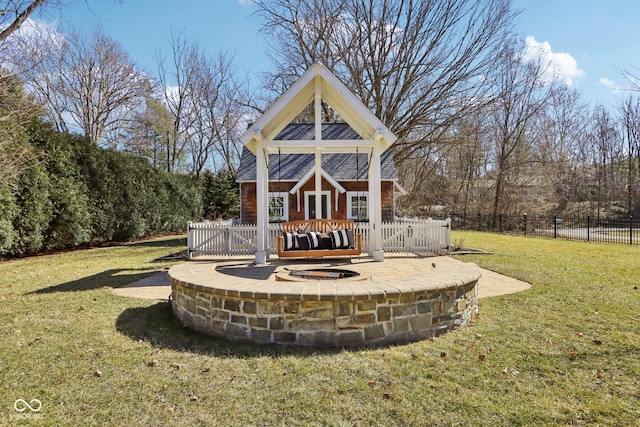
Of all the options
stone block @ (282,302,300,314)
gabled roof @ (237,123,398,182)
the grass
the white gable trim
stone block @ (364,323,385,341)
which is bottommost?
the grass

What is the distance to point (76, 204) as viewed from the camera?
1277 cm

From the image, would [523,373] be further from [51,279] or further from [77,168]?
[77,168]

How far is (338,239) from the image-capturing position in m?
7.91

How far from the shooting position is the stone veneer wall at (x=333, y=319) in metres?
3.97

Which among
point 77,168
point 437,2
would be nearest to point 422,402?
point 77,168

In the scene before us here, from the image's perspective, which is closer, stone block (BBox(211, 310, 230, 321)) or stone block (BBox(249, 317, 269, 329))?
stone block (BBox(249, 317, 269, 329))

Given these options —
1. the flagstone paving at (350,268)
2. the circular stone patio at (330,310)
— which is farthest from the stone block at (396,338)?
the flagstone paving at (350,268)

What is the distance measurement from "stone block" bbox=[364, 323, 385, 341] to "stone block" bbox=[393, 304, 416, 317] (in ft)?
0.78

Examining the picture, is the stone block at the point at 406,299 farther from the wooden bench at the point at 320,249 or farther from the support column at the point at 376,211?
the support column at the point at 376,211

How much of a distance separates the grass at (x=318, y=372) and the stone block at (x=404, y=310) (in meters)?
0.38

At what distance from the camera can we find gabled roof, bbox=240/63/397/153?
7.75 metres

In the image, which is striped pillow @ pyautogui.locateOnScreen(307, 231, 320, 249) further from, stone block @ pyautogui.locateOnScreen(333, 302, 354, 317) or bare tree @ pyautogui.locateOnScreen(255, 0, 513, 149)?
bare tree @ pyautogui.locateOnScreen(255, 0, 513, 149)

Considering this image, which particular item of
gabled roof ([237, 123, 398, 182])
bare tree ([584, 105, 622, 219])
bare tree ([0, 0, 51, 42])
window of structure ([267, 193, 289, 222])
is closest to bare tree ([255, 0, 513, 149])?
gabled roof ([237, 123, 398, 182])

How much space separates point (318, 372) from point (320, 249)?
15.0 feet
